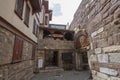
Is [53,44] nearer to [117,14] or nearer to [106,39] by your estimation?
[106,39]

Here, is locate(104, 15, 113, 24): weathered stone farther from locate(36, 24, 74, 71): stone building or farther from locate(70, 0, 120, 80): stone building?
locate(36, 24, 74, 71): stone building

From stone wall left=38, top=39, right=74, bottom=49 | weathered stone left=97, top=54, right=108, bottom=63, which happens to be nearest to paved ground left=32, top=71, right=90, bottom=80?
stone wall left=38, top=39, right=74, bottom=49

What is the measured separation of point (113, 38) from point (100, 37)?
1.83 ft

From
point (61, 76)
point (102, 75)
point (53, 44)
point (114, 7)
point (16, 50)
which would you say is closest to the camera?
point (114, 7)

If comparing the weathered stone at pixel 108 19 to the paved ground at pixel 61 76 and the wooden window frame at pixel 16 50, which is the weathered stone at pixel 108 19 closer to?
the wooden window frame at pixel 16 50

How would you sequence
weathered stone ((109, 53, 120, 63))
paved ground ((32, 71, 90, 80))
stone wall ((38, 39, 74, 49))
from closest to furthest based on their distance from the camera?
weathered stone ((109, 53, 120, 63))
paved ground ((32, 71, 90, 80))
stone wall ((38, 39, 74, 49))

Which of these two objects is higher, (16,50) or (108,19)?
(108,19)

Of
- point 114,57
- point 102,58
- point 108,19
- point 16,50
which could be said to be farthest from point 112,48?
point 16,50

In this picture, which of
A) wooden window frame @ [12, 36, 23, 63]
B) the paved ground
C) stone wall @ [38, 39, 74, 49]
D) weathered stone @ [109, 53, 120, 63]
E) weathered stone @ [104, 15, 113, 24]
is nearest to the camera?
weathered stone @ [109, 53, 120, 63]

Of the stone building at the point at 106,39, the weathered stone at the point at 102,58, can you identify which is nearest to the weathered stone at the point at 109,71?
the stone building at the point at 106,39

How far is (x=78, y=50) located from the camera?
10.3 m

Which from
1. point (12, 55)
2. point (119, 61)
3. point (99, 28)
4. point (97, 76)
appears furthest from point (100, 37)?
point (12, 55)

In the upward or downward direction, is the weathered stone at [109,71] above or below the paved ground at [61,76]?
above

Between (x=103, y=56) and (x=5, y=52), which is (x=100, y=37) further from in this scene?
(x=5, y=52)
